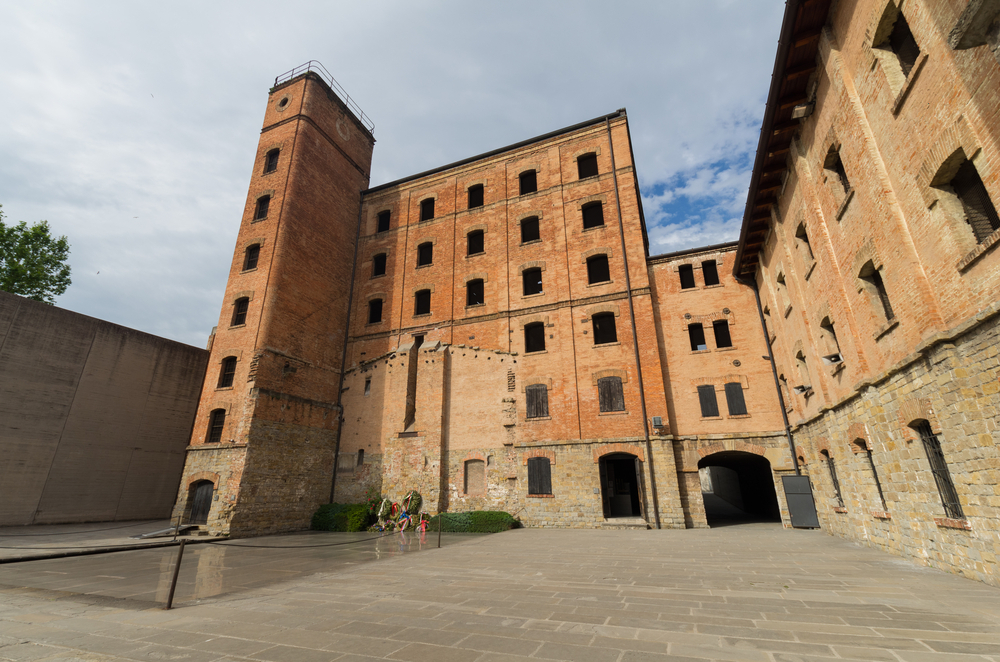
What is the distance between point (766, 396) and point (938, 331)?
10.4 meters

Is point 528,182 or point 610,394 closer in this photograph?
point 610,394

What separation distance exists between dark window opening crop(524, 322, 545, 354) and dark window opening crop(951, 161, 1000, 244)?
14190 millimetres

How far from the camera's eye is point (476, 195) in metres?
24.0

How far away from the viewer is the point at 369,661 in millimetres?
3934

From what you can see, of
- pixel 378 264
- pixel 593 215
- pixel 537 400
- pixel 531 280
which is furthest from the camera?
pixel 378 264

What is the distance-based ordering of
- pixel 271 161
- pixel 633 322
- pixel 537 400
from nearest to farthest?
pixel 633 322 → pixel 537 400 → pixel 271 161

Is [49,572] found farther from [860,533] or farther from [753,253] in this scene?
[753,253]

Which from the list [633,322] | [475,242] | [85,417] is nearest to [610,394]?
[633,322]

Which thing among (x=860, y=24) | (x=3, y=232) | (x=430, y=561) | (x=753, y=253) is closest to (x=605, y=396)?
(x=753, y=253)

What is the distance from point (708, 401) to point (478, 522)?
10119mm

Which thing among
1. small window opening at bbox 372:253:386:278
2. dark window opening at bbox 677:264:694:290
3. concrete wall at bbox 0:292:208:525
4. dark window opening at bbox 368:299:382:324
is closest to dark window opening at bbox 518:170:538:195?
dark window opening at bbox 677:264:694:290

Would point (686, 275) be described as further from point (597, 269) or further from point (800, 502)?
point (800, 502)

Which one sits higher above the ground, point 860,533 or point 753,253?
point 753,253

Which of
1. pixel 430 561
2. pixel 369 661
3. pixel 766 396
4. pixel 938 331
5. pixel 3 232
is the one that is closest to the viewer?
pixel 369 661
